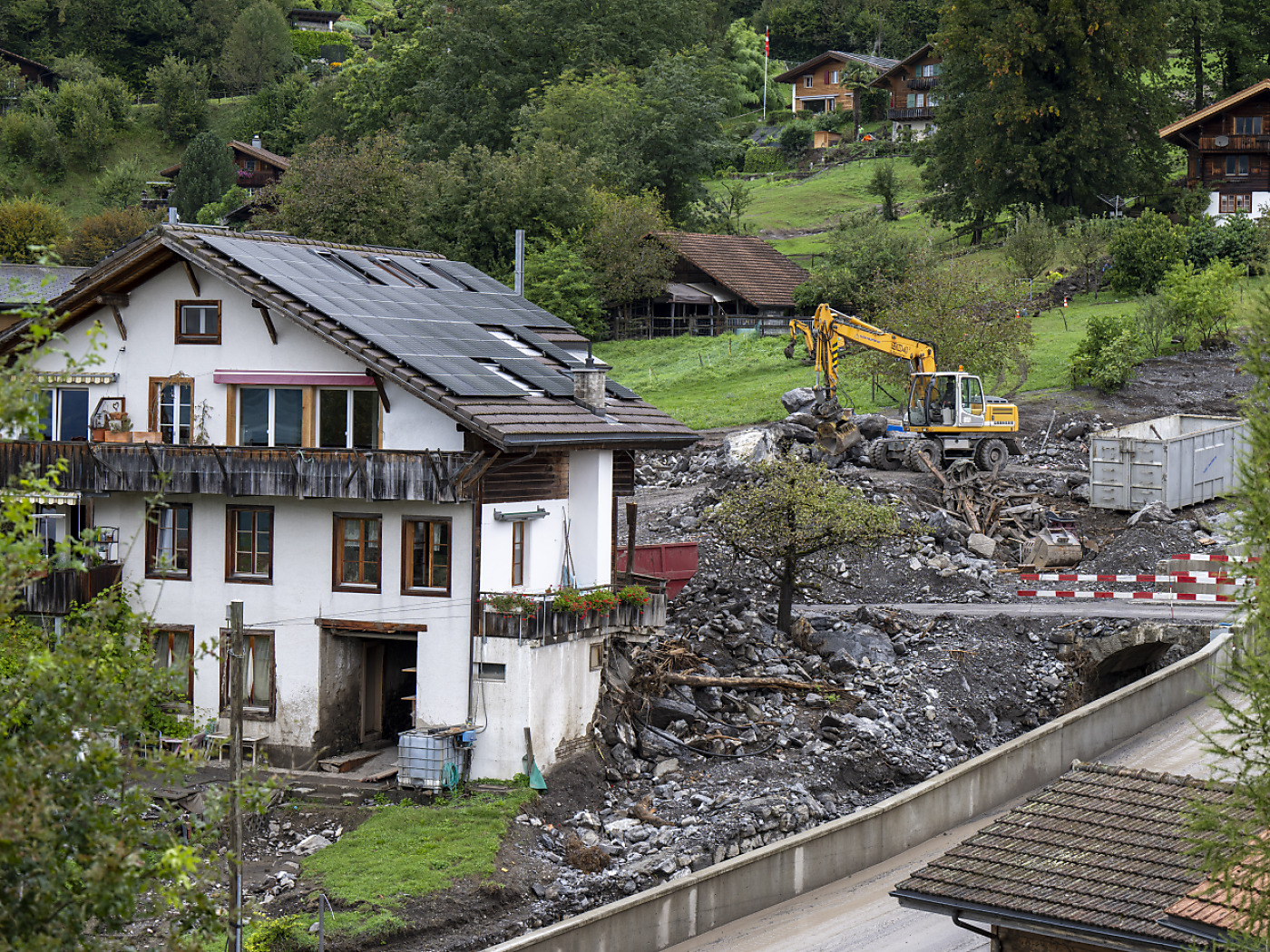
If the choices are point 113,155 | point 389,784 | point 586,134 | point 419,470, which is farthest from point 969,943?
point 113,155

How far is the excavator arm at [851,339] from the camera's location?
151 feet

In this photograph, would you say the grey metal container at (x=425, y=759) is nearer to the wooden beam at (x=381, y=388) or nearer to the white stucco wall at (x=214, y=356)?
the white stucco wall at (x=214, y=356)

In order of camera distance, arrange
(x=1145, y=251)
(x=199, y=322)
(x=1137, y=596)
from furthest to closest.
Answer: (x=1145, y=251), (x=1137, y=596), (x=199, y=322)

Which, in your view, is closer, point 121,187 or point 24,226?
point 24,226

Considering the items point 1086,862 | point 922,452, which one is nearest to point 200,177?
point 922,452

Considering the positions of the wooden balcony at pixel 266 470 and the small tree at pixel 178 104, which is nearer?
the wooden balcony at pixel 266 470

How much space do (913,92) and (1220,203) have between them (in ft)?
117

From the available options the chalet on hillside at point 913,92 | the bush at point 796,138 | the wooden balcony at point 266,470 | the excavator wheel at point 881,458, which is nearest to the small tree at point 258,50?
the bush at point 796,138

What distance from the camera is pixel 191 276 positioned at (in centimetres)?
3106

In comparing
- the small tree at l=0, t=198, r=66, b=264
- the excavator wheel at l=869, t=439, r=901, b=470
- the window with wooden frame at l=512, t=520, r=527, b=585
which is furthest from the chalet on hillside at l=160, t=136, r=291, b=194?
the window with wooden frame at l=512, t=520, r=527, b=585

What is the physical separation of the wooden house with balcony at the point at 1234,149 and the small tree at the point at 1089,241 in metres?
9.11

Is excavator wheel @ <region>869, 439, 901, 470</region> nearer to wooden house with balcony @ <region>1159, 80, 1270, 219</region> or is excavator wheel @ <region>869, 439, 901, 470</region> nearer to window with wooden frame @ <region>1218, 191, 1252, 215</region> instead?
wooden house with balcony @ <region>1159, 80, 1270, 219</region>

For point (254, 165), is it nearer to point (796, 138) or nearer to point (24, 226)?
point (24, 226)

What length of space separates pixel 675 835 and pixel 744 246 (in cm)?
5198
